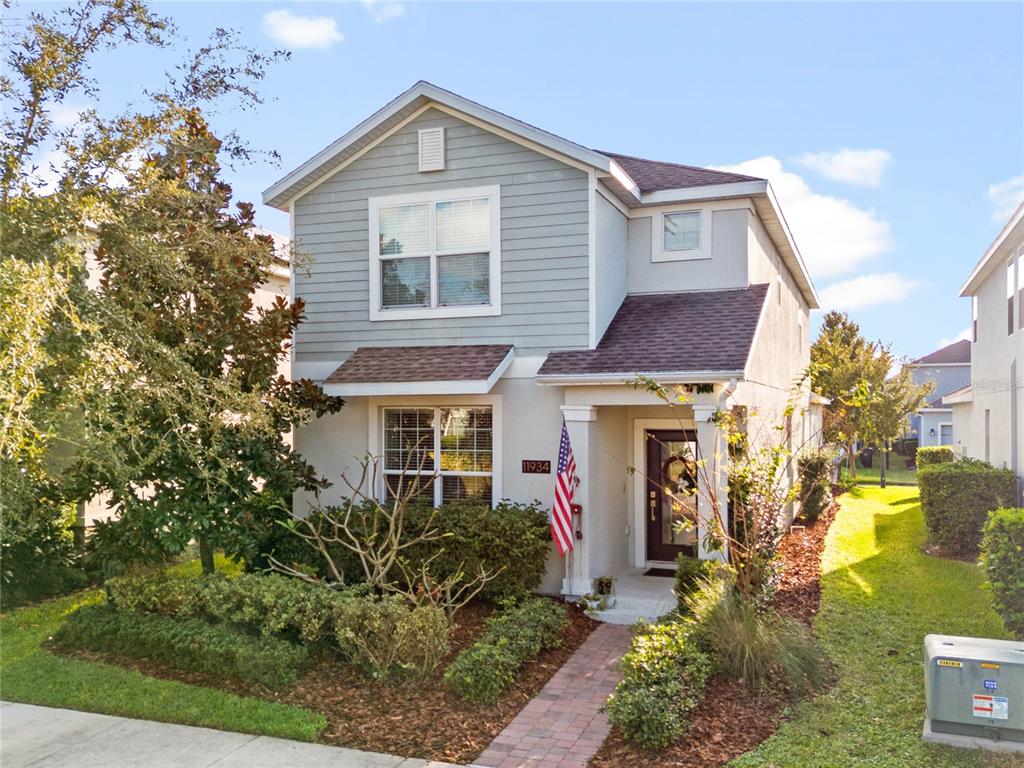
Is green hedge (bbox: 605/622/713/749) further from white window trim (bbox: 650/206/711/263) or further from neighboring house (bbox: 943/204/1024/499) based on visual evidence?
neighboring house (bbox: 943/204/1024/499)

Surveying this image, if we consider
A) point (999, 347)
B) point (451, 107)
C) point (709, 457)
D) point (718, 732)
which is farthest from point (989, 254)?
point (718, 732)

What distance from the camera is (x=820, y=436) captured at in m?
24.6

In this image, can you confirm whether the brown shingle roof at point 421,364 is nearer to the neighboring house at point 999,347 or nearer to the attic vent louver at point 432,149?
the attic vent louver at point 432,149

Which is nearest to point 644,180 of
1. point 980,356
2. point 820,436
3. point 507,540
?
point 507,540

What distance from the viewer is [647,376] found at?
1054 centimetres

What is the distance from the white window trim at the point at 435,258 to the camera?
1191cm

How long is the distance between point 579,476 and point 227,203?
6.06m

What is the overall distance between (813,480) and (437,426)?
9.92 metres

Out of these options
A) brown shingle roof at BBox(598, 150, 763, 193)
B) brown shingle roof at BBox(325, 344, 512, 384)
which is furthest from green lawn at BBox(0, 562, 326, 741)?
brown shingle roof at BBox(598, 150, 763, 193)

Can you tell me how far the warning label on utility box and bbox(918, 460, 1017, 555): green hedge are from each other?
25.9 ft

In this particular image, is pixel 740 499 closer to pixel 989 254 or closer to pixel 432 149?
pixel 432 149

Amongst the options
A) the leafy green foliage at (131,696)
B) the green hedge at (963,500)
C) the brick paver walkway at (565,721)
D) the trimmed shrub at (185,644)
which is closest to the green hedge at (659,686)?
the brick paver walkway at (565,721)

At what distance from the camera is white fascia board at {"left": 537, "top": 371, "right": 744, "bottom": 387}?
10211 mm

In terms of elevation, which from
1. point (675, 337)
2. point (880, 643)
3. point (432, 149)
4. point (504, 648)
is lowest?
point (880, 643)
